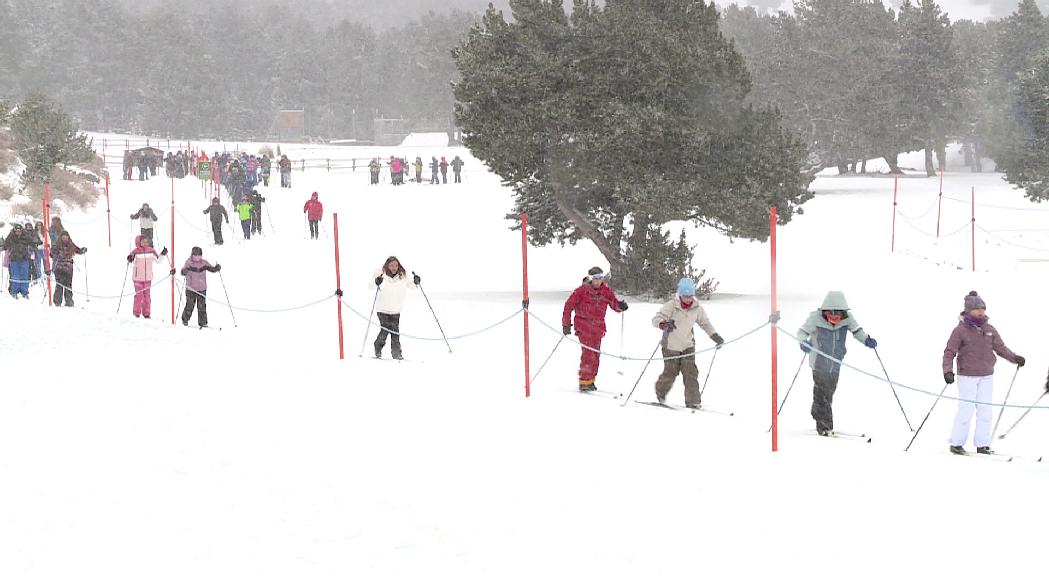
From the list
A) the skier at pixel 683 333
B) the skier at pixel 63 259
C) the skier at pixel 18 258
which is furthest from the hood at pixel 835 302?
the skier at pixel 18 258

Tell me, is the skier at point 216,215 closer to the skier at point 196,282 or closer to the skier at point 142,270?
the skier at point 142,270

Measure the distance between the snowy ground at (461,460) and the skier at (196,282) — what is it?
39 centimetres

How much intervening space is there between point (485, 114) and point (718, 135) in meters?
4.95

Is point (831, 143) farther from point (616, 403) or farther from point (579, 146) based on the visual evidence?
point (616, 403)

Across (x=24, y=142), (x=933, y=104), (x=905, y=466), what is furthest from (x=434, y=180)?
(x=905, y=466)

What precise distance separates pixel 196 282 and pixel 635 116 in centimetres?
968

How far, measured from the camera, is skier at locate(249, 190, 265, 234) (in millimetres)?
34531

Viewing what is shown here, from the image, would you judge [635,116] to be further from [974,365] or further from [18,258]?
[974,365]

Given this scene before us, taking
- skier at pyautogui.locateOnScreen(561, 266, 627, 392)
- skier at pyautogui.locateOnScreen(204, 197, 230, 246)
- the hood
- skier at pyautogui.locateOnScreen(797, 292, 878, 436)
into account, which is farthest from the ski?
skier at pyautogui.locateOnScreen(204, 197, 230, 246)

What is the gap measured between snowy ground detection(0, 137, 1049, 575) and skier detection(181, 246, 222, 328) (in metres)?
0.39

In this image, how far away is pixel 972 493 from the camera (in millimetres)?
9203

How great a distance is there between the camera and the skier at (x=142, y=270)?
1983 cm

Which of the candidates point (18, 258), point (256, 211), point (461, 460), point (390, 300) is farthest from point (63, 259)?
point (256, 211)

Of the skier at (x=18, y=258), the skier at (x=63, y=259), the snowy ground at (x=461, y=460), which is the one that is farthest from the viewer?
→ the skier at (x=18, y=258)
